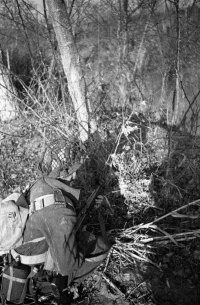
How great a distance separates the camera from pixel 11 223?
1.74 m

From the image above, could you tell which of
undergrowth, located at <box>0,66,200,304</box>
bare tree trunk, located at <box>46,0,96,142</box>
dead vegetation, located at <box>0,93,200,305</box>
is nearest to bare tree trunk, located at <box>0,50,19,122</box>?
dead vegetation, located at <box>0,93,200,305</box>

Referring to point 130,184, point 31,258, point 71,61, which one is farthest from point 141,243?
point 71,61

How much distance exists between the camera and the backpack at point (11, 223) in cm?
172

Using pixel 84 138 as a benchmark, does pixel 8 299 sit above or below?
below

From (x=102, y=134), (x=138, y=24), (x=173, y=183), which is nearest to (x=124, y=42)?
(x=138, y=24)

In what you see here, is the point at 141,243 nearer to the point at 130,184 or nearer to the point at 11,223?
the point at 130,184

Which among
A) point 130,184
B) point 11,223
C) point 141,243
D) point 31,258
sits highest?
point 11,223

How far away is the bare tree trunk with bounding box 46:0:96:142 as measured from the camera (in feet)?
10.0

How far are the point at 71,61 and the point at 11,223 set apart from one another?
2252mm

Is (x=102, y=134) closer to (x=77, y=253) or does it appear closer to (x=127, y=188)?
(x=127, y=188)

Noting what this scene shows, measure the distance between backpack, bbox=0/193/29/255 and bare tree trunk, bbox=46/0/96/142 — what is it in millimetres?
1712

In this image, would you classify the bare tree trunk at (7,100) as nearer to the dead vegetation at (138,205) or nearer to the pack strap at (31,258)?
the dead vegetation at (138,205)

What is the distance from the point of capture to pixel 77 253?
1.89 meters

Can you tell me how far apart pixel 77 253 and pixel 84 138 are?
6.67 ft
